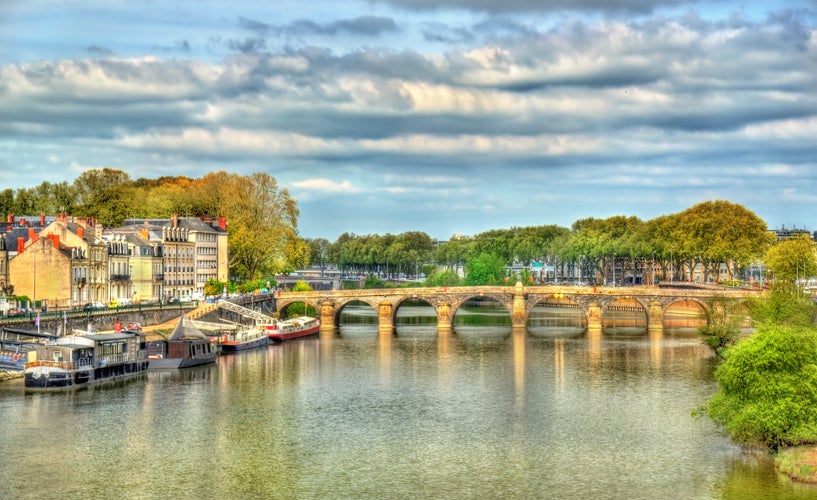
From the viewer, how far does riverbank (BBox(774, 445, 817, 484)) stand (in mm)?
52938

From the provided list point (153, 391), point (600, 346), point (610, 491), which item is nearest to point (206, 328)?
point (153, 391)

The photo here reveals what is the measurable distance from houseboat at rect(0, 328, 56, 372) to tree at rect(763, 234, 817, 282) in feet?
349

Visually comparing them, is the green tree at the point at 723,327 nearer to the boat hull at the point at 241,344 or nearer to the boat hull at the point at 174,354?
the boat hull at the point at 174,354

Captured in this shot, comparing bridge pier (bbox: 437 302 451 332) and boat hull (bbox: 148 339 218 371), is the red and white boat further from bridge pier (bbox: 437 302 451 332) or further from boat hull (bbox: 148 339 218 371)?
boat hull (bbox: 148 339 218 371)

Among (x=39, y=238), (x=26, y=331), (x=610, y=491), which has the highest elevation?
(x=39, y=238)

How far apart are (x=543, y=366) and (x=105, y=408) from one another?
42.0 metres

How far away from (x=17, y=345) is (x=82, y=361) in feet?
24.3

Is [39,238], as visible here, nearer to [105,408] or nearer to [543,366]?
[105,408]

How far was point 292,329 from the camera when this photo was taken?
131 meters

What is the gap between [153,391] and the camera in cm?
8419

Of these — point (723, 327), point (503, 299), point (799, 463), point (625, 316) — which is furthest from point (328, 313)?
point (799, 463)

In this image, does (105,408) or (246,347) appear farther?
(246,347)

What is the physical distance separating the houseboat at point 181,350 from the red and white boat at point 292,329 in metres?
23.4

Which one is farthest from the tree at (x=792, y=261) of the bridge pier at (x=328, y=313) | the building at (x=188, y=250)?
the building at (x=188, y=250)
